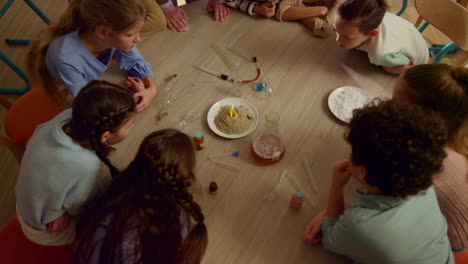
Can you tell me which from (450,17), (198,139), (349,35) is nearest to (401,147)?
(198,139)

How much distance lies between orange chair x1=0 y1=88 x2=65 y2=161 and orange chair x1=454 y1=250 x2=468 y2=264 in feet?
6.09

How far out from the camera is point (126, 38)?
1.36 m

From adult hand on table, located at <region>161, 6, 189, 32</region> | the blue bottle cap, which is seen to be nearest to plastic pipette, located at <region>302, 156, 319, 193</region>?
the blue bottle cap

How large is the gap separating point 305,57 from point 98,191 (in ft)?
4.02

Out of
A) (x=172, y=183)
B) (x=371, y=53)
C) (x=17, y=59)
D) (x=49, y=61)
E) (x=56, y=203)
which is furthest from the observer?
(x=17, y=59)

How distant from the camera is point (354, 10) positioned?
4.80 feet

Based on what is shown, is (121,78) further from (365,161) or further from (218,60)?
(365,161)

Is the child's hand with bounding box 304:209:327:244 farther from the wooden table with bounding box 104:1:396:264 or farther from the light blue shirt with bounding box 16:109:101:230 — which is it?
the light blue shirt with bounding box 16:109:101:230

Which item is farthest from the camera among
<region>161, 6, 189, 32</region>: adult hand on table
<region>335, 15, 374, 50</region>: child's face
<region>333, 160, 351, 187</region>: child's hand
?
<region>161, 6, 189, 32</region>: adult hand on table

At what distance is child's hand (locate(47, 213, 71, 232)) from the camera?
3.59ft

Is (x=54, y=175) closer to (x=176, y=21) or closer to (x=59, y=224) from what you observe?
(x=59, y=224)

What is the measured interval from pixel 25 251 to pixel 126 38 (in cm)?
98

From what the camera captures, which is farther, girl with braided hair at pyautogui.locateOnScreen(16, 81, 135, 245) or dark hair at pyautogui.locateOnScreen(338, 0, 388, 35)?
dark hair at pyautogui.locateOnScreen(338, 0, 388, 35)

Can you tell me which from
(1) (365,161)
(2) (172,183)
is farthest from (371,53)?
(2) (172,183)
